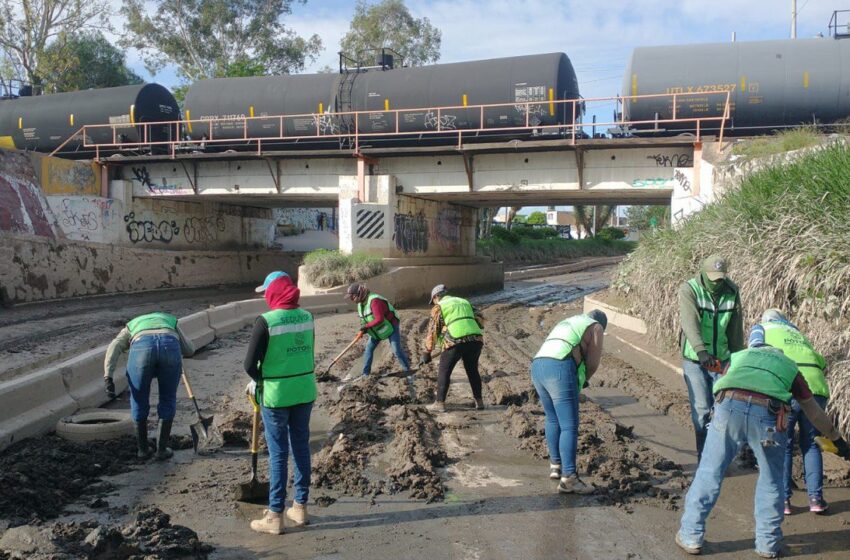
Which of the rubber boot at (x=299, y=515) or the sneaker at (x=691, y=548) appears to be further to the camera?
the rubber boot at (x=299, y=515)

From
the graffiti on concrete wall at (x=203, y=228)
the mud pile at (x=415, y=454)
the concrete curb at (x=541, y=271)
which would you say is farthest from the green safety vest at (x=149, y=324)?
the concrete curb at (x=541, y=271)

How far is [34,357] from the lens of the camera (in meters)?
12.5

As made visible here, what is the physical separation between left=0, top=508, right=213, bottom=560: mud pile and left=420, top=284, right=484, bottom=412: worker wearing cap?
4.06 meters

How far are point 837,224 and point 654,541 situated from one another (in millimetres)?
4616

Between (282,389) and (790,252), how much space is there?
6.17 m

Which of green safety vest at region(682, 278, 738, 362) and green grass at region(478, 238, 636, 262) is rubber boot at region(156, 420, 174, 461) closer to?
green safety vest at region(682, 278, 738, 362)

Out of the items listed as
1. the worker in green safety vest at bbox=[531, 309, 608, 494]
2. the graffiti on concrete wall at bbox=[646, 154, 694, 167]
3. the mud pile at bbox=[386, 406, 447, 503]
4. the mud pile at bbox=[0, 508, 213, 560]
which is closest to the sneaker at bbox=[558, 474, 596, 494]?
the worker in green safety vest at bbox=[531, 309, 608, 494]

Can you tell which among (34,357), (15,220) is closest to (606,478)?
(34,357)

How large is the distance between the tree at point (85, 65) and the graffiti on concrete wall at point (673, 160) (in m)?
37.1

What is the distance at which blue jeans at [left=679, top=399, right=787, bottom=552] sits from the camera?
4.40 metres

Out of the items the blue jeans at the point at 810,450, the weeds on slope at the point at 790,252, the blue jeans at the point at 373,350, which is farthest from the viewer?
the blue jeans at the point at 373,350

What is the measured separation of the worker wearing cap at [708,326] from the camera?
609 centimetres

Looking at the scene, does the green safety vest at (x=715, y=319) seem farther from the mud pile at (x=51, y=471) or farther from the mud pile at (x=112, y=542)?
the mud pile at (x=51, y=471)

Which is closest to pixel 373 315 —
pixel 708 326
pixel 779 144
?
pixel 708 326
